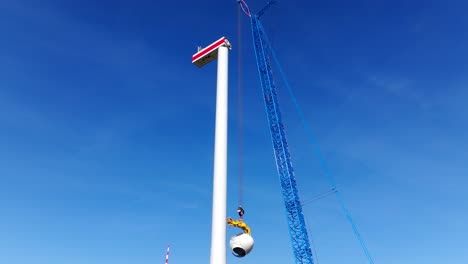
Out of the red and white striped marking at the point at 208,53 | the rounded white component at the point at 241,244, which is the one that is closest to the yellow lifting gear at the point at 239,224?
the rounded white component at the point at 241,244

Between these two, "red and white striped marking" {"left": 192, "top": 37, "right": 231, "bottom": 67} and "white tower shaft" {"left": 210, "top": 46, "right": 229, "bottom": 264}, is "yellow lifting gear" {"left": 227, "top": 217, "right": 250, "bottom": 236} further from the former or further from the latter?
"red and white striped marking" {"left": 192, "top": 37, "right": 231, "bottom": 67}

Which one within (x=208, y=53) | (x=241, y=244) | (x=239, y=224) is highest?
(x=208, y=53)

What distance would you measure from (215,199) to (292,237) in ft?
207

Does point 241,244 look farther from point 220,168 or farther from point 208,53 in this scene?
point 208,53

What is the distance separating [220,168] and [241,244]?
2.95m

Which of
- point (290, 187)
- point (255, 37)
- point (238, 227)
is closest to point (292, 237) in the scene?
point (290, 187)

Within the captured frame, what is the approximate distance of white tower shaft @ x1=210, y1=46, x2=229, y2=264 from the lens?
1225 centimetres

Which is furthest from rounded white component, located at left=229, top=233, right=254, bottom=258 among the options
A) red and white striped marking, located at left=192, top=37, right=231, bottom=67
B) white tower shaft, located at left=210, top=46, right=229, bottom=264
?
red and white striped marking, located at left=192, top=37, right=231, bottom=67

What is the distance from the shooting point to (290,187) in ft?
238

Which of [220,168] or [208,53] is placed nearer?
[220,168]

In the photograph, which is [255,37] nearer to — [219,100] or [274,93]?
[274,93]

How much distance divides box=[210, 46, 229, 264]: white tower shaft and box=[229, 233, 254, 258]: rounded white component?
73 centimetres

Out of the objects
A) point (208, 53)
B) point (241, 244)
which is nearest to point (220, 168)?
point (241, 244)

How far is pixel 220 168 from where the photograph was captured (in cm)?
1355
